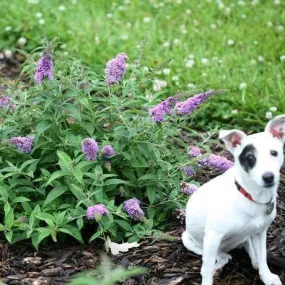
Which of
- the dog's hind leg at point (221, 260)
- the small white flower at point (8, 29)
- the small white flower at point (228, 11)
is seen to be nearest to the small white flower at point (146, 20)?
the small white flower at point (228, 11)

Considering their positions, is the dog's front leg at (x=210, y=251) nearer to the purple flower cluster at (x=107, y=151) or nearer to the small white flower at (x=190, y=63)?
the purple flower cluster at (x=107, y=151)

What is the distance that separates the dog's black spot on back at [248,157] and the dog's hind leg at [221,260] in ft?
2.17

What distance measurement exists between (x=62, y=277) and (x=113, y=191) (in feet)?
2.15

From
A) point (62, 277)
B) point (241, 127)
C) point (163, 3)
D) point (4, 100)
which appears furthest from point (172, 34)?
point (62, 277)

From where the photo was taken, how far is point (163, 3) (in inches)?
330

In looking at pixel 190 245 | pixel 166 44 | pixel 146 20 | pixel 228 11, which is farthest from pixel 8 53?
pixel 190 245

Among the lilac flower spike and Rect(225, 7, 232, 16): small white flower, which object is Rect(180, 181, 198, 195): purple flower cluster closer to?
the lilac flower spike

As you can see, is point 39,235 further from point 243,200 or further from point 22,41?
point 22,41

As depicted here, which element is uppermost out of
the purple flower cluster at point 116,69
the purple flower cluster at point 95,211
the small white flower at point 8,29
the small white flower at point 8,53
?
the purple flower cluster at point 116,69

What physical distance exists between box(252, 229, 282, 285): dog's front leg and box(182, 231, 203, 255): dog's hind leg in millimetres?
388

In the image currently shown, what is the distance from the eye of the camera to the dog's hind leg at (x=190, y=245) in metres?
4.01

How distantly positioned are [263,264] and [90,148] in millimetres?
1106

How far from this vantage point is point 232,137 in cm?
352

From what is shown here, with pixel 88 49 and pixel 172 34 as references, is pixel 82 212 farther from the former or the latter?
pixel 172 34
